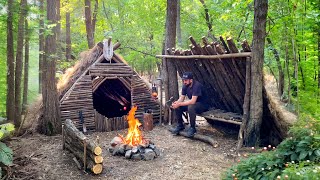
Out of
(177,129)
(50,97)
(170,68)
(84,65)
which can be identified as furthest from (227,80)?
(50,97)

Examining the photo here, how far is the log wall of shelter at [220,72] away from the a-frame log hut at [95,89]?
4.93 ft

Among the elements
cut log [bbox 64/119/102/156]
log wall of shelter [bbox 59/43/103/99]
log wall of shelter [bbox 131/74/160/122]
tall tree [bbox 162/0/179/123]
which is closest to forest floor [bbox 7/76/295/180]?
cut log [bbox 64/119/102/156]

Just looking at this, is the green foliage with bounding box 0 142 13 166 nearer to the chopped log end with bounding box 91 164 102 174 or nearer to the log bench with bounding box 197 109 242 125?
the chopped log end with bounding box 91 164 102 174

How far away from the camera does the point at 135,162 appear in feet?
19.0

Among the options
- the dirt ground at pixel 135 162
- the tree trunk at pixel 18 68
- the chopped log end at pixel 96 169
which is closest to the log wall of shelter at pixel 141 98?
the dirt ground at pixel 135 162

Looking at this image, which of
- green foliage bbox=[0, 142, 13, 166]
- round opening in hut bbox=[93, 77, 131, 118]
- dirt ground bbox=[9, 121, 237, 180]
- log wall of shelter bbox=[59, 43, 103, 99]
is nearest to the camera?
green foliage bbox=[0, 142, 13, 166]

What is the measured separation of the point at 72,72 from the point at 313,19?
6.79m

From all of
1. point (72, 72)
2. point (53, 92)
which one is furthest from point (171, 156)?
point (72, 72)

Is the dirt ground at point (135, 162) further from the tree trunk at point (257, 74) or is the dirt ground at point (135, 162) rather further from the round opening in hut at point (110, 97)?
the round opening in hut at point (110, 97)

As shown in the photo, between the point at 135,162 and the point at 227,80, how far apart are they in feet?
10.1

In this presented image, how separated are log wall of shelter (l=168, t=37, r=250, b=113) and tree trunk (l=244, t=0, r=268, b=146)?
11.3 inches

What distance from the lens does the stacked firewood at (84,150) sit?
16.3 ft

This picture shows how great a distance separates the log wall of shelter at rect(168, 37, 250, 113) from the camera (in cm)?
662

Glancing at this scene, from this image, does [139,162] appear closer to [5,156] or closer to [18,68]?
[5,156]
